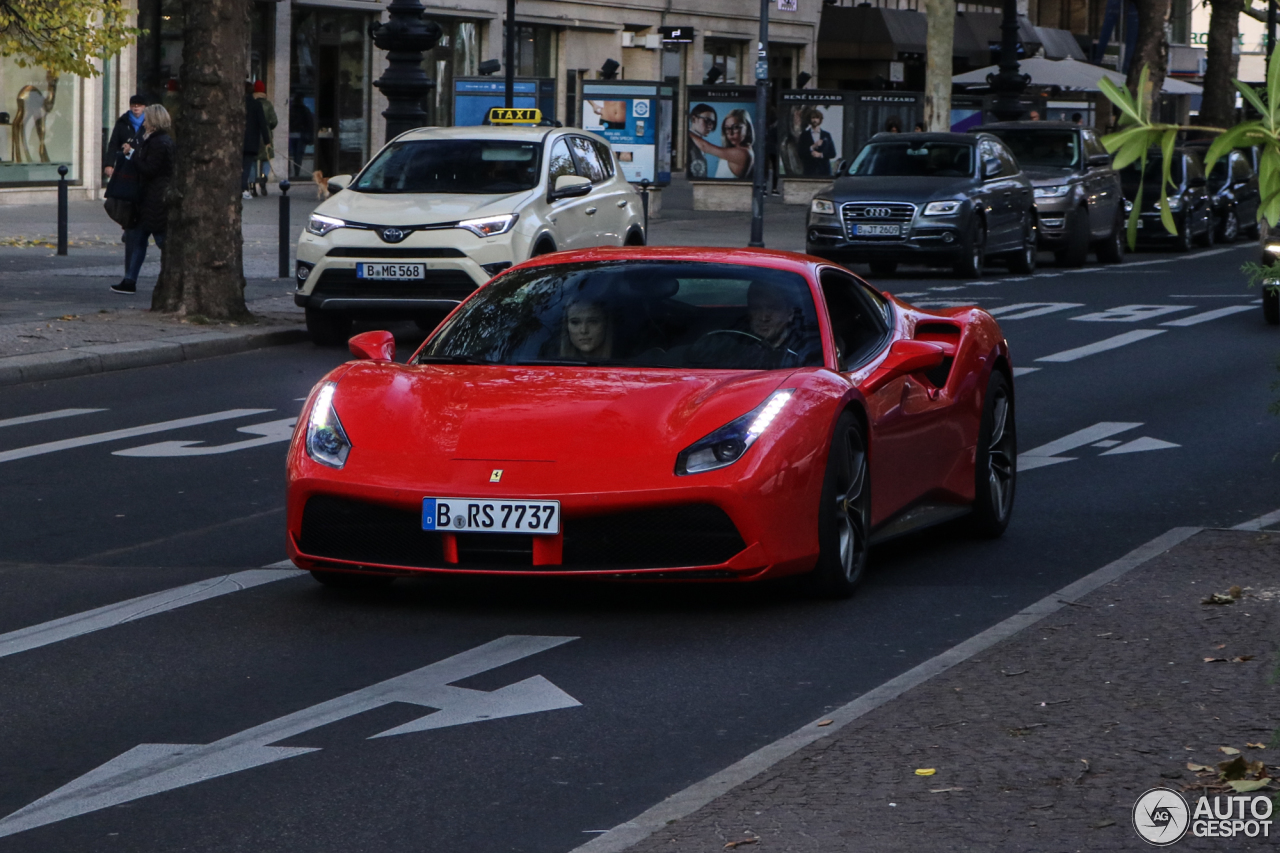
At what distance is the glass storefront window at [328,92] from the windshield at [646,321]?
35.6 m

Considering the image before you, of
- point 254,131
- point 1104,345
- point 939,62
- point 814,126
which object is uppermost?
point 939,62

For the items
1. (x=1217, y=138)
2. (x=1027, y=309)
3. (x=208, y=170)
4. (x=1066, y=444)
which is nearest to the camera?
(x=1217, y=138)

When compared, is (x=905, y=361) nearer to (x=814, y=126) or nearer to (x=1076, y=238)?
(x=1076, y=238)

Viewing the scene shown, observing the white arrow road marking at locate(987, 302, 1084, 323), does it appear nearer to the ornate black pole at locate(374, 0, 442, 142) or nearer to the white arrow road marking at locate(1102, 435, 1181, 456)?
the ornate black pole at locate(374, 0, 442, 142)

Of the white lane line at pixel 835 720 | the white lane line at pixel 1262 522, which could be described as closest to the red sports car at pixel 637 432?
the white lane line at pixel 835 720

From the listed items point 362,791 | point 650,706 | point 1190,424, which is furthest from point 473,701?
point 1190,424

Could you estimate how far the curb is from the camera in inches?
569

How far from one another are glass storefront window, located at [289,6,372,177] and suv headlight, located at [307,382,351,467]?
3619 cm

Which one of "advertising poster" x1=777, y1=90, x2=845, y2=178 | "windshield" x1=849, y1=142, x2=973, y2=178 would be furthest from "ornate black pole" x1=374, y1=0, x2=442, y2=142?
"advertising poster" x1=777, y1=90, x2=845, y2=178

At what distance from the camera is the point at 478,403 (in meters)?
7.14

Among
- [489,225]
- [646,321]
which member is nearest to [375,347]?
[646,321]

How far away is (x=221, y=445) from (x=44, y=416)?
5.56 ft

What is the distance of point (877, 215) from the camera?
25.6 meters

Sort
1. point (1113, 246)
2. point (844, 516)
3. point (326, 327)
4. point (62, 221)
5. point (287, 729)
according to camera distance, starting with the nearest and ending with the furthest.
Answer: point (287, 729)
point (844, 516)
point (326, 327)
point (62, 221)
point (1113, 246)
